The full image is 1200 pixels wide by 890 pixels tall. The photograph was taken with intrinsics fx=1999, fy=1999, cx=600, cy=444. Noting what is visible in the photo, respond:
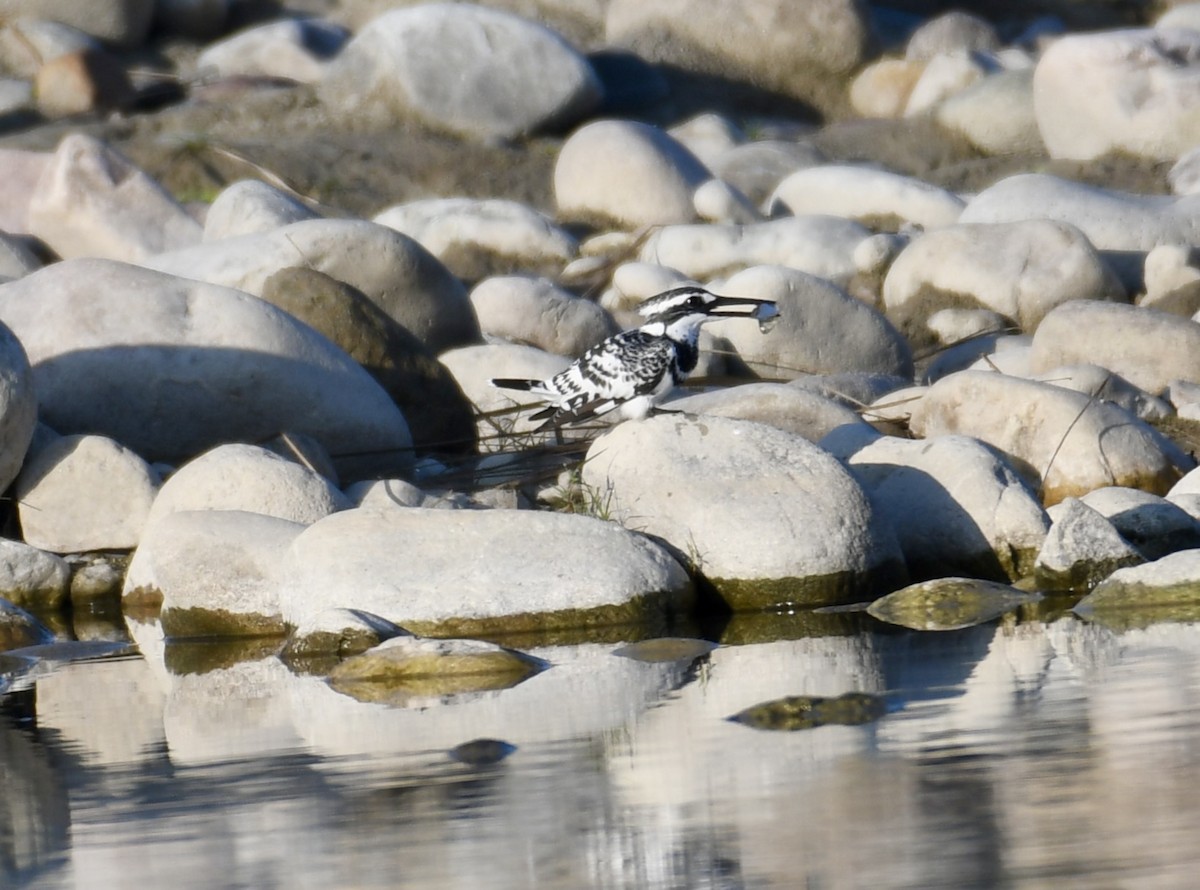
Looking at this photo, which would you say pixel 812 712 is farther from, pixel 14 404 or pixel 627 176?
pixel 627 176

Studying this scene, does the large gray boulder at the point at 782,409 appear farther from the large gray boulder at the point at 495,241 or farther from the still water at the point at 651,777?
the large gray boulder at the point at 495,241

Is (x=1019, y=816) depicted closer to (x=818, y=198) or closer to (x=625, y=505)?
(x=625, y=505)

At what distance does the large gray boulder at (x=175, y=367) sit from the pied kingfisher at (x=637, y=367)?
174 cm

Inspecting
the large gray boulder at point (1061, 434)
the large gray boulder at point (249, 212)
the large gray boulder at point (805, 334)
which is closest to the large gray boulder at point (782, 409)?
the large gray boulder at point (1061, 434)

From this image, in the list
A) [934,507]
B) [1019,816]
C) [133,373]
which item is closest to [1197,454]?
[934,507]

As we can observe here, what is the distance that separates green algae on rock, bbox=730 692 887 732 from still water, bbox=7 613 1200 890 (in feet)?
0.24

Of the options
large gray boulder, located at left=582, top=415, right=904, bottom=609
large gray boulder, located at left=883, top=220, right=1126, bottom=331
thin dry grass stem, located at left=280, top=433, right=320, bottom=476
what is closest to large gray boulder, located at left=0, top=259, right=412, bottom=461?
thin dry grass stem, located at left=280, top=433, right=320, bottom=476

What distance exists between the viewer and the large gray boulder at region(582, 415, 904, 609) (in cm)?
830

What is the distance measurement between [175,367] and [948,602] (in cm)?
484

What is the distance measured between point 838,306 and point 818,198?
17.7 feet

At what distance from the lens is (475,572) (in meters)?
7.82

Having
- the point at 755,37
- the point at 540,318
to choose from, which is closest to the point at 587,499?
the point at 540,318

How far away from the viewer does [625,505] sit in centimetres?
859

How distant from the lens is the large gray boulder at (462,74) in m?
22.5
